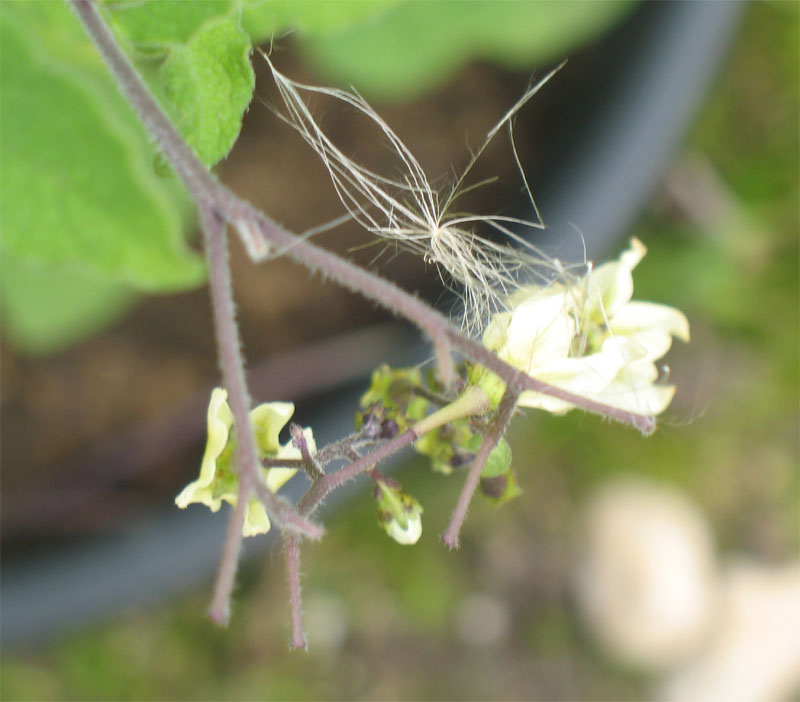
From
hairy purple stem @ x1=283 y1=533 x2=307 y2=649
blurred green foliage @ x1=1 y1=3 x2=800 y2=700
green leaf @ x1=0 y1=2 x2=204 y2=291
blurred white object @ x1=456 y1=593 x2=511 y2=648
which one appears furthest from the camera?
blurred white object @ x1=456 y1=593 x2=511 y2=648

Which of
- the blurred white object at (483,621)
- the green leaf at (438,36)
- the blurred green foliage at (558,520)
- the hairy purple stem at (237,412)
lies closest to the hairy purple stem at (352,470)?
the hairy purple stem at (237,412)

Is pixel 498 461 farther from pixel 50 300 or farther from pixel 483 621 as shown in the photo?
pixel 483 621

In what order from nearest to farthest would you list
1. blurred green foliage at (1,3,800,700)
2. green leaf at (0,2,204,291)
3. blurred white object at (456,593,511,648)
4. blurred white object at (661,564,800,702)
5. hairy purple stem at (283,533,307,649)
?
hairy purple stem at (283,533,307,649), green leaf at (0,2,204,291), blurred green foliage at (1,3,800,700), blurred white object at (456,593,511,648), blurred white object at (661,564,800,702)

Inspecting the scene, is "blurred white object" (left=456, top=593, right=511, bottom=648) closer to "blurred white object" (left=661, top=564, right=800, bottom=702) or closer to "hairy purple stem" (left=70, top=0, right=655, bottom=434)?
"blurred white object" (left=661, top=564, right=800, bottom=702)

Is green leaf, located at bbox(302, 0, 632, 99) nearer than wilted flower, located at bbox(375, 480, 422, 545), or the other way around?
wilted flower, located at bbox(375, 480, 422, 545)

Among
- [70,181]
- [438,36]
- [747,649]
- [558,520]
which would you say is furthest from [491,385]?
[747,649]

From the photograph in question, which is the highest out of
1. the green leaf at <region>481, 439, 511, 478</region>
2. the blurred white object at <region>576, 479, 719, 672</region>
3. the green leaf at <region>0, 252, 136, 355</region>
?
the green leaf at <region>481, 439, 511, 478</region>

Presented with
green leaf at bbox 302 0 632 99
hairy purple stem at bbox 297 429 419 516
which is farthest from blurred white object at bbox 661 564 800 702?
hairy purple stem at bbox 297 429 419 516

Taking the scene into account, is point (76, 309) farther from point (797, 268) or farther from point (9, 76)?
point (797, 268)

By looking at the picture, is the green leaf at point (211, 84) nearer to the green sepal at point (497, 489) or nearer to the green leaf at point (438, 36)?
the green sepal at point (497, 489)
